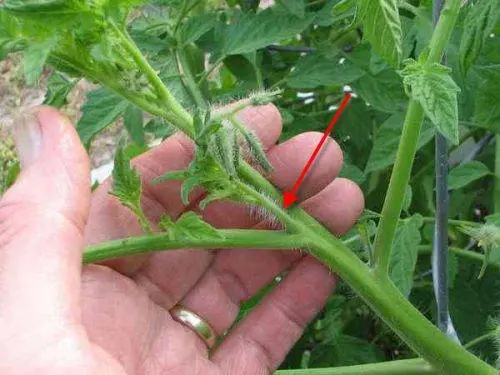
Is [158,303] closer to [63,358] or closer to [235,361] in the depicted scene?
→ [235,361]

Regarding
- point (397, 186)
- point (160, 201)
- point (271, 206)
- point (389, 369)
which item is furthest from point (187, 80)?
point (389, 369)

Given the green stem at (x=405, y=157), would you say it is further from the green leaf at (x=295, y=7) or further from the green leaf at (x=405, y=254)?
the green leaf at (x=295, y=7)

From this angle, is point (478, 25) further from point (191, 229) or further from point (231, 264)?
point (231, 264)

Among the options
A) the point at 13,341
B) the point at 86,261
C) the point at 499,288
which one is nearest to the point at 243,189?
the point at 86,261

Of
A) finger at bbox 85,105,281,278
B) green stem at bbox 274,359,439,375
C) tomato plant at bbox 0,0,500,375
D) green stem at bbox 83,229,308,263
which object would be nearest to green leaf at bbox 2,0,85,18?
tomato plant at bbox 0,0,500,375

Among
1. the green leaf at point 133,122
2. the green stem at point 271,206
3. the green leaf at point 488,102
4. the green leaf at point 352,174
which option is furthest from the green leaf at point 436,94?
the green leaf at point 133,122

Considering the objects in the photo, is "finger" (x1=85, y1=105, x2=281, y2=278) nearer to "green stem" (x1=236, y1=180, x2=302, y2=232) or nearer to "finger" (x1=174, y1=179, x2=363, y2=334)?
"finger" (x1=174, y1=179, x2=363, y2=334)
